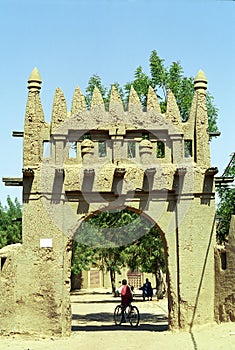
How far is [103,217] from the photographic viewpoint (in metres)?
23.8

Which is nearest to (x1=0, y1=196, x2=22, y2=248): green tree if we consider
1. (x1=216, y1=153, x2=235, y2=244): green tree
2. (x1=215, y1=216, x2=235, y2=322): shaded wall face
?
(x1=216, y1=153, x2=235, y2=244): green tree

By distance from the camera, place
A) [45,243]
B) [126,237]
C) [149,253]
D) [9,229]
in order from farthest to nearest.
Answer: [9,229] < [149,253] < [126,237] < [45,243]

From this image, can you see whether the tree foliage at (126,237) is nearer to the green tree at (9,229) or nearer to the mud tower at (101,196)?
the mud tower at (101,196)

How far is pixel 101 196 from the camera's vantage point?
15891mm

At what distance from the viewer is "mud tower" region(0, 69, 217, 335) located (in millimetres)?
15422

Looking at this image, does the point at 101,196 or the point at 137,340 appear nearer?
the point at 137,340

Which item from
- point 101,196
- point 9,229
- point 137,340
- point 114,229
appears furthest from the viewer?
point 9,229

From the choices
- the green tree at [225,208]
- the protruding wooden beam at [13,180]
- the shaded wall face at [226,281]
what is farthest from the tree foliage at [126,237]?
the shaded wall face at [226,281]

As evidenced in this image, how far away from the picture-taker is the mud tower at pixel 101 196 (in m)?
15.4

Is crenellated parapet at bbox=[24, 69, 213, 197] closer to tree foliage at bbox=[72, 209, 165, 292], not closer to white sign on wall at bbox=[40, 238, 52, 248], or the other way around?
white sign on wall at bbox=[40, 238, 52, 248]

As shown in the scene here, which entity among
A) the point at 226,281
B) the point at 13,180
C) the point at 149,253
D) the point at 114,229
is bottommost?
the point at 226,281

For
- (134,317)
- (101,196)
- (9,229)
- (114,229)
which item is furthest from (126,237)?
(9,229)

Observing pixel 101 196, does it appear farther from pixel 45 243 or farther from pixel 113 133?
pixel 45 243

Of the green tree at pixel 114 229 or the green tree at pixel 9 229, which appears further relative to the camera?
the green tree at pixel 9 229
